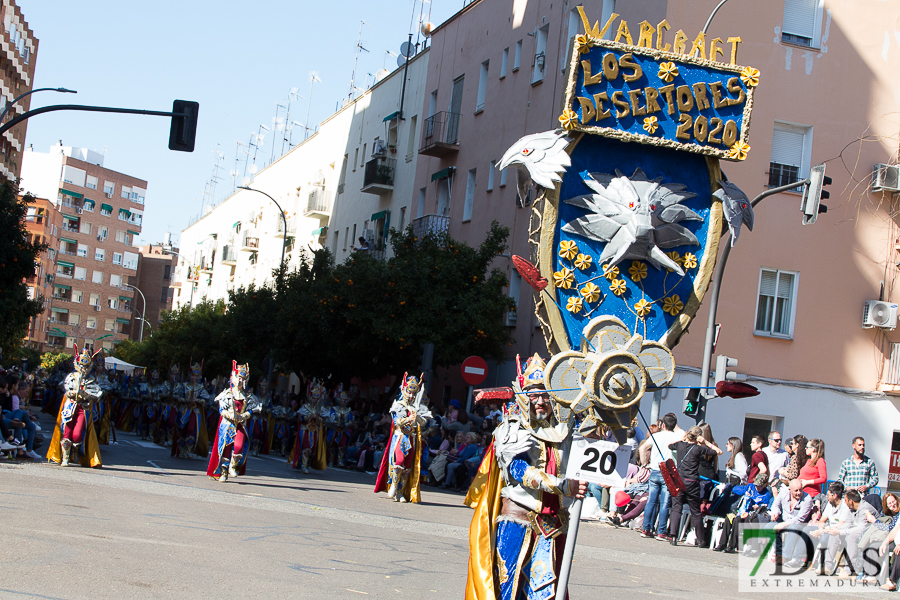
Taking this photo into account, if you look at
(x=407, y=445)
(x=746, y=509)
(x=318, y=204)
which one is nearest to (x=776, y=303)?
(x=746, y=509)

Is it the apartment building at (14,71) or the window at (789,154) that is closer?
the window at (789,154)

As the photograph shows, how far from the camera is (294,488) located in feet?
55.7

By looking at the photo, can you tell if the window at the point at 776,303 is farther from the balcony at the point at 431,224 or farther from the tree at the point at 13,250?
the tree at the point at 13,250

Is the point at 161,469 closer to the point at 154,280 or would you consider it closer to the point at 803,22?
the point at 803,22

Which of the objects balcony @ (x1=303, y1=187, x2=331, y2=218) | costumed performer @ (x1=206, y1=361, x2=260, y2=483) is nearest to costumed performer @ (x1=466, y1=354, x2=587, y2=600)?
costumed performer @ (x1=206, y1=361, x2=260, y2=483)

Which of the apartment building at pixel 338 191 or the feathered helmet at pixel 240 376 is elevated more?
the apartment building at pixel 338 191

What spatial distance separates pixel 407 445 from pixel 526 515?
9821 mm

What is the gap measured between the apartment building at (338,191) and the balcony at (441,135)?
3.00 meters

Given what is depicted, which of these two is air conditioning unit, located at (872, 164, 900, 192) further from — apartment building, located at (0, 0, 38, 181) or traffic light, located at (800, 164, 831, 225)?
apartment building, located at (0, 0, 38, 181)

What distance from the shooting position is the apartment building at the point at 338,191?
3994 cm

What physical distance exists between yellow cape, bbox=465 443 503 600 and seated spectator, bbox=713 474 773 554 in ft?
26.7

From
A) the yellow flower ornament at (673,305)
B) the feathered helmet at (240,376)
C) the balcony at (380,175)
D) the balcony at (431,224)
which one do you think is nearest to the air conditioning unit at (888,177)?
the balcony at (431,224)

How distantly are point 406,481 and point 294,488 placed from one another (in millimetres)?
1890

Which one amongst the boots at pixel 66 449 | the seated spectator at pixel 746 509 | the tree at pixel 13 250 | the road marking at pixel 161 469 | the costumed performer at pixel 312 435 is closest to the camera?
the seated spectator at pixel 746 509
